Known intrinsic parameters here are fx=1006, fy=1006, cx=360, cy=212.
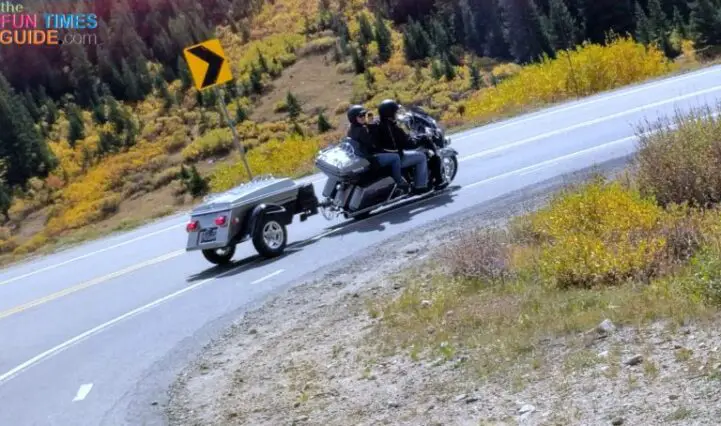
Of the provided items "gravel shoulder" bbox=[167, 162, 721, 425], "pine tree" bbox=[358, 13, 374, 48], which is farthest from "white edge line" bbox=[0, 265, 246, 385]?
"pine tree" bbox=[358, 13, 374, 48]


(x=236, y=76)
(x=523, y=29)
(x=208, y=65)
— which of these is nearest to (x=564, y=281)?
(x=208, y=65)

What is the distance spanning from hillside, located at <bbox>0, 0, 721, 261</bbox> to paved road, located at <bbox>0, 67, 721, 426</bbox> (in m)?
39.9

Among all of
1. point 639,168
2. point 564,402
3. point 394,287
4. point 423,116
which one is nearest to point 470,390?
point 564,402

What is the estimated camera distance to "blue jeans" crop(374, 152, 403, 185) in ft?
50.0

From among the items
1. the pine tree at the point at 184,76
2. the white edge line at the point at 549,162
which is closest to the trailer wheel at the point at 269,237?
the white edge line at the point at 549,162

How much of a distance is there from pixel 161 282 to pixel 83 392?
4.90 meters

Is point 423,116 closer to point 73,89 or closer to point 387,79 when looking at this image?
point 387,79

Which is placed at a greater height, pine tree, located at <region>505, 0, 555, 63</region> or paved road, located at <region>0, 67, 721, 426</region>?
pine tree, located at <region>505, 0, 555, 63</region>

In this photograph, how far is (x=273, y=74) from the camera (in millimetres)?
97438

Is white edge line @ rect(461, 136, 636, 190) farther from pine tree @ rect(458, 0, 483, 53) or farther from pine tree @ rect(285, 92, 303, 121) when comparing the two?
pine tree @ rect(458, 0, 483, 53)

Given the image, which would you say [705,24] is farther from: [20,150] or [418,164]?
[418,164]

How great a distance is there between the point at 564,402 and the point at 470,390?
2.76 ft

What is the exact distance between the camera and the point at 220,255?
14.5 metres

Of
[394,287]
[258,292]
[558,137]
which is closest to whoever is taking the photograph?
[394,287]
